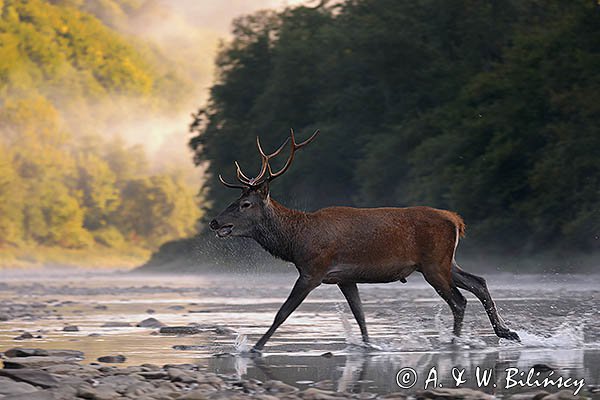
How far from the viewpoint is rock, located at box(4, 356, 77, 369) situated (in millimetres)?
11164

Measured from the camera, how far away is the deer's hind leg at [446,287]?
14562 mm

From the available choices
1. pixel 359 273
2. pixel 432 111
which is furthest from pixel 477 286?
pixel 432 111

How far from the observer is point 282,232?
14609 millimetres

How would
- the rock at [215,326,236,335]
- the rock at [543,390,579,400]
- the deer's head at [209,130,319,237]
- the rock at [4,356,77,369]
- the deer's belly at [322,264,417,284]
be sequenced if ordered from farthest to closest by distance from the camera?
the rock at [215,326,236,335], the deer's head at [209,130,319,237], the deer's belly at [322,264,417,284], the rock at [4,356,77,369], the rock at [543,390,579,400]

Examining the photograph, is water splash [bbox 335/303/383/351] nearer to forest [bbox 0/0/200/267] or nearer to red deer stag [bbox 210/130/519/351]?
red deer stag [bbox 210/130/519/351]

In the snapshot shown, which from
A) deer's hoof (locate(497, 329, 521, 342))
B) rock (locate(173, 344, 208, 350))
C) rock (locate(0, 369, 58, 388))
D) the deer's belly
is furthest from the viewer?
the deer's belly

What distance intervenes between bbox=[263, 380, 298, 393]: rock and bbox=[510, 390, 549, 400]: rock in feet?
5.31

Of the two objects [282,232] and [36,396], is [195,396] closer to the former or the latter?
[36,396]

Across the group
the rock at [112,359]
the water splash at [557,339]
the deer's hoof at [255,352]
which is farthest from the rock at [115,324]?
the water splash at [557,339]

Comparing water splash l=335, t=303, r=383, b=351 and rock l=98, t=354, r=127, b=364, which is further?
water splash l=335, t=303, r=383, b=351

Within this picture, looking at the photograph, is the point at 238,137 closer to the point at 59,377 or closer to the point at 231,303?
the point at 231,303

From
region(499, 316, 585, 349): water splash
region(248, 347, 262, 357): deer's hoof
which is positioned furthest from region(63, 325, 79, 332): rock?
region(499, 316, 585, 349): water splash

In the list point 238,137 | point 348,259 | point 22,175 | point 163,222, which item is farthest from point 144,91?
point 348,259

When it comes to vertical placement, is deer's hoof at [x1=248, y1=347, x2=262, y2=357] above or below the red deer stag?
below
